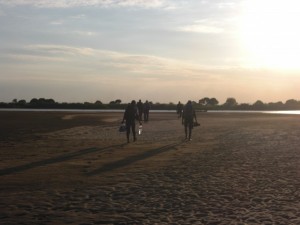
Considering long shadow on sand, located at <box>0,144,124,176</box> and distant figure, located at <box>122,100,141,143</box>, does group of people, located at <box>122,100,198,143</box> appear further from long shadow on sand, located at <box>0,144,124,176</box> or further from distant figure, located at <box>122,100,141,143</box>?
long shadow on sand, located at <box>0,144,124,176</box>

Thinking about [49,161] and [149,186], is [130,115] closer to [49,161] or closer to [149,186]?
[49,161]

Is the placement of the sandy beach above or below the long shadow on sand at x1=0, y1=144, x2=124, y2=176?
below

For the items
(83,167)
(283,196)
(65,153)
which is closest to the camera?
(283,196)

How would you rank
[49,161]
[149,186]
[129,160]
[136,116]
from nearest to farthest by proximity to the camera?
[149,186], [49,161], [129,160], [136,116]

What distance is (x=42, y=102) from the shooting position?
448 ft

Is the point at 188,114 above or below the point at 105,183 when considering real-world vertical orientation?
above

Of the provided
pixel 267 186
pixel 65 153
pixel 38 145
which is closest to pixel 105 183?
pixel 267 186

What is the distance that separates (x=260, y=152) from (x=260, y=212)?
33.8 feet

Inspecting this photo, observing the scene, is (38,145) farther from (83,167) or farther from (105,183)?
(105,183)

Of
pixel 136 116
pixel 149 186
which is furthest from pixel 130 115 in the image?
pixel 149 186

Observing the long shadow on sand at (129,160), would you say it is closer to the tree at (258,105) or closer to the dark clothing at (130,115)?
the dark clothing at (130,115)

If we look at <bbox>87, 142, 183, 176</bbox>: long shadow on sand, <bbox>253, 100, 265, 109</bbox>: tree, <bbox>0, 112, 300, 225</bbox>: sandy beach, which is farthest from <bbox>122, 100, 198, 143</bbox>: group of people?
<bbox>253, 100, 265, 109</bbox>: tree

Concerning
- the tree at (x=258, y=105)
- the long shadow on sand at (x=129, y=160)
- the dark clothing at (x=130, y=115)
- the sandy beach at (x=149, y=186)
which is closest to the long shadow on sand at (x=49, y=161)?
the sandy beach at (x=149, y=186)

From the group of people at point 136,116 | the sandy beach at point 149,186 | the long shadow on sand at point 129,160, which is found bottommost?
the sandy beach at point 149,186
